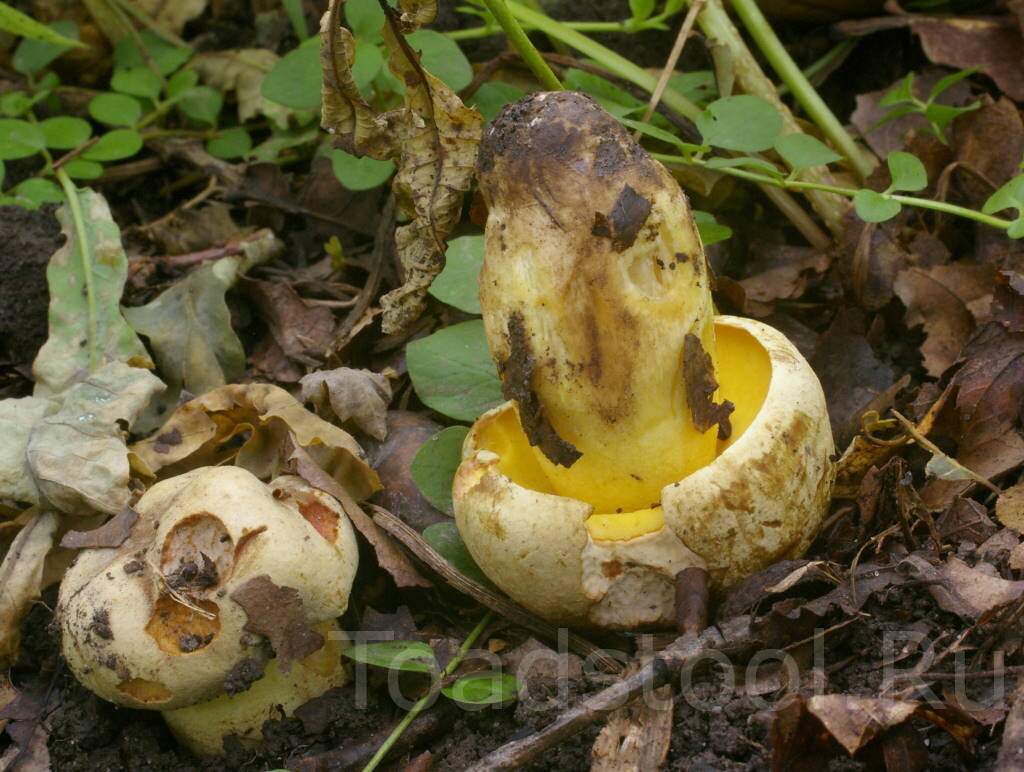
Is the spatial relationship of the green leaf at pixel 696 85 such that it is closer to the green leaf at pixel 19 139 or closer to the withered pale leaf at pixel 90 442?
→ the withered pale leaf at pixel 90 442

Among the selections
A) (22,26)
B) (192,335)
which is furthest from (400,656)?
(22,26)

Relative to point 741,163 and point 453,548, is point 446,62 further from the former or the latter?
point 453,548

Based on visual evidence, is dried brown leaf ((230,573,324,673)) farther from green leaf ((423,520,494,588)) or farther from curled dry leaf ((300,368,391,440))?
curled dry leaf ((300,368,391,440))

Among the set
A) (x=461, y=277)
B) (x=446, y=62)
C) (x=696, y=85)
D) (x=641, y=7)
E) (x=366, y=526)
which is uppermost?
(x=641, y=7)

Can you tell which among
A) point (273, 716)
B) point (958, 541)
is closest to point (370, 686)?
point (273, 716)

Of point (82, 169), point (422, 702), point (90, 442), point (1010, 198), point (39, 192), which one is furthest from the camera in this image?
point (82, 169)

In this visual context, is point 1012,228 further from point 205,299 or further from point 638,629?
point 205,299

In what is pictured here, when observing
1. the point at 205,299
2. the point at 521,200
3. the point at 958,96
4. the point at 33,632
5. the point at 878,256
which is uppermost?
the point at 521,200

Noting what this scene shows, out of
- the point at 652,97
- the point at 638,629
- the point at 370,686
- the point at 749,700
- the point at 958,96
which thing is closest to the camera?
the point at 749,700
